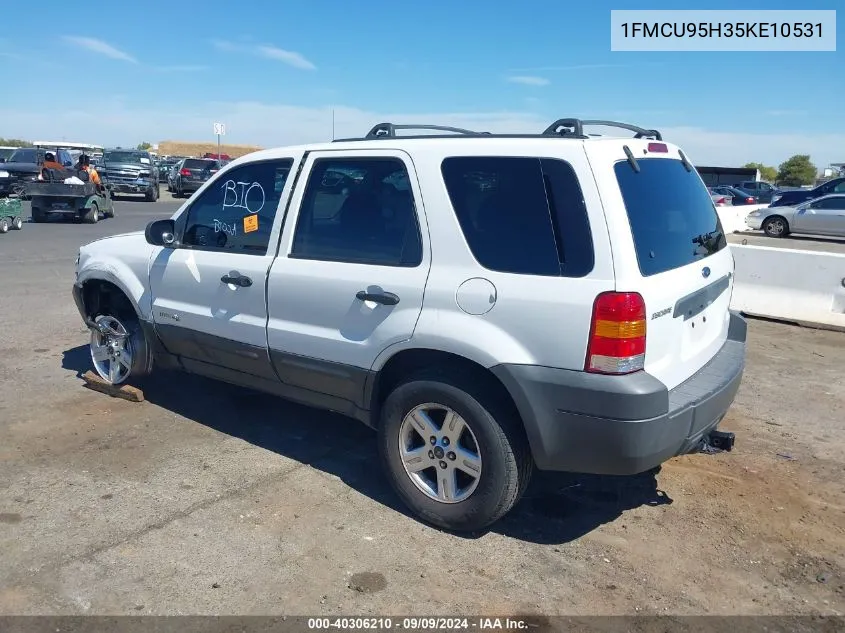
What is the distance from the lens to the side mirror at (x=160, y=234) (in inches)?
192

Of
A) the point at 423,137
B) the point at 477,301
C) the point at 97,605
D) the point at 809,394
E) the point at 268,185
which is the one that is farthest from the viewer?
the point at 809,394

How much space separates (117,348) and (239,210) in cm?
178

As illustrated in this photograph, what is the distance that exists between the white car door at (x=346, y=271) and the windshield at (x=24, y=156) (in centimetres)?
2492

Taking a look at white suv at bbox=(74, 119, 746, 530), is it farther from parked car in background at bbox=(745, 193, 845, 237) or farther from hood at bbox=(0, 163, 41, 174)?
hood at bbox=(0, 163, 41, 174)

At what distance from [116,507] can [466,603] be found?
2.00m

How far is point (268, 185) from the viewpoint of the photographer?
176 inches

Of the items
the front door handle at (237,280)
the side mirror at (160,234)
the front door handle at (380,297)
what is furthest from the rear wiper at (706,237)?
the side mirror at (160,234)

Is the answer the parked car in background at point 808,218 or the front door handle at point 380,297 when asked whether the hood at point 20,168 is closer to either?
the parked car in background at point 808,218

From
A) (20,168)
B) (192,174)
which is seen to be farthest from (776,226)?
(20,168)

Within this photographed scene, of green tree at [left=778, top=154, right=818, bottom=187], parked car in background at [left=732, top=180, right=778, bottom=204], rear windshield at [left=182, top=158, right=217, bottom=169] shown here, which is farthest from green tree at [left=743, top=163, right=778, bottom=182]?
rear windshield at [left=182, top=158, right=217, bottom=169]

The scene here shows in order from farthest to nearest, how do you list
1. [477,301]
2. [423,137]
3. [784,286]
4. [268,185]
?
[784,286]
[268,185]
[423,137]
[477,301]

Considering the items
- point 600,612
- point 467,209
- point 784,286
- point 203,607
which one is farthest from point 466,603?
point 784,286

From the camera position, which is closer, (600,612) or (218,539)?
(600,612)

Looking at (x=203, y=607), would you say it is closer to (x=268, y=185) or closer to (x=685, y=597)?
(x=685, y=597)
